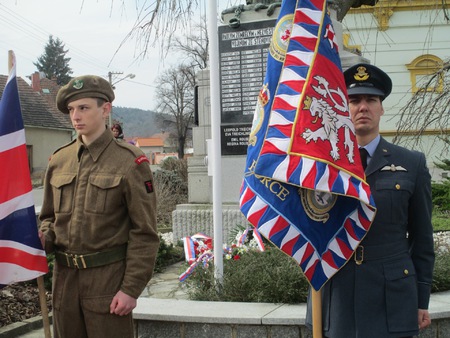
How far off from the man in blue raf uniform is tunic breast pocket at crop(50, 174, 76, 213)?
137 cm

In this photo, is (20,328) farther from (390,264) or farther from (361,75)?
(361,75)

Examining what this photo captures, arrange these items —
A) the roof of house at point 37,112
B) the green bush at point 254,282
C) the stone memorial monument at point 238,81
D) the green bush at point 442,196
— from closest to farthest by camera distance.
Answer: the green bush at point 254,282
the stone memorial monument at point 238,81
the green bush at point 442,196
the roof of house at point 37,112

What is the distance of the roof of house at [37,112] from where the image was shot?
131 feet

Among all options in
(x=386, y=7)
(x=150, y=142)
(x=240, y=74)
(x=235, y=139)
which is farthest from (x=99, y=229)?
(x=150, y=142)

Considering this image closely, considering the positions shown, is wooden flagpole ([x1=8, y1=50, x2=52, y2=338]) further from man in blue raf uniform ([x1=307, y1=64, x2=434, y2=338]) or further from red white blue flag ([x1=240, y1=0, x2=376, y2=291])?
man in blue raf uniform ([x1=307, y1=64, x2=434, y2=338])

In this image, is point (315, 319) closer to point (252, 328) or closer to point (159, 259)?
point (252, 328)

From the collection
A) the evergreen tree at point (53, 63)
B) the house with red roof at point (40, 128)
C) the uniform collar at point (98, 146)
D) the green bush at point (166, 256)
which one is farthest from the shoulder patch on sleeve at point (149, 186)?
the evergreen tree at point (53, 63)

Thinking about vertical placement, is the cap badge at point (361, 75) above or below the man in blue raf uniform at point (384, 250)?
above

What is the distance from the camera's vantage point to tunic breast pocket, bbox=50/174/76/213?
2828 millimetres

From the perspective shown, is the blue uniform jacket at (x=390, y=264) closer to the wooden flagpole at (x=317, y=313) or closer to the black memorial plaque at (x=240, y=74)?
the wooden flagpole at (x=317, y=313)

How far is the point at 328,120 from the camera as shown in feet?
8.11

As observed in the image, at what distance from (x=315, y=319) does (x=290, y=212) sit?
19.9 inches

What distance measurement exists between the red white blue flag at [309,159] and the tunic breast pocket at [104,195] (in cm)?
64

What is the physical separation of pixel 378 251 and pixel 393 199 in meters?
0.25
